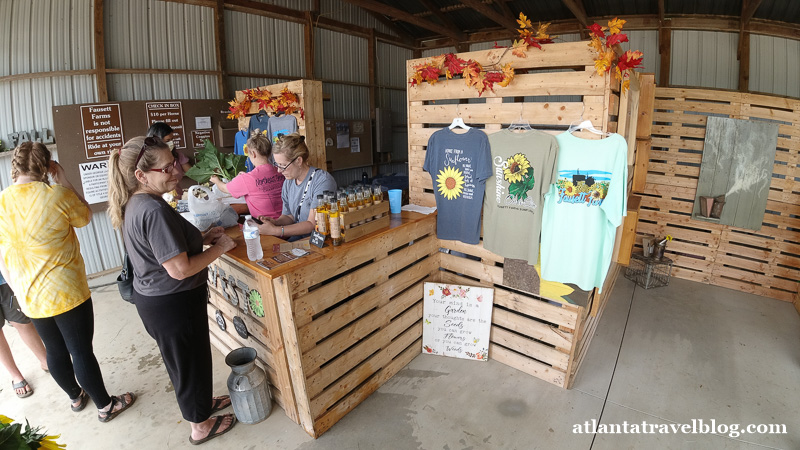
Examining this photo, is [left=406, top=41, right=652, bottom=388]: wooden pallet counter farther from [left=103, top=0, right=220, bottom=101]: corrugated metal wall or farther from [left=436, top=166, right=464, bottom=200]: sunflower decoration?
[left=103, top=0, right=220, bottom=101]: corrugated metal wall

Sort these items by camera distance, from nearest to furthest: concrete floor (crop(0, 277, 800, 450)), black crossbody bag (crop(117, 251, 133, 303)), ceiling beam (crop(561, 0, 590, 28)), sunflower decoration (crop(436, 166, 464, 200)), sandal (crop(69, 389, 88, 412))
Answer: black crossbody bag (crop(117, 251, 133, 303)) → concrete floor (crop(0, 277, 800, 450)) → sandal (crop(69, 389, 88, 412)) → sunflower decoration (crop(436, 166, 464, 200)) → ceiling beam (crop(561, 0, 590, 28))

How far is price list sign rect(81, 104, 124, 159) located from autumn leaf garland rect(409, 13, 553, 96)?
471 centimetres

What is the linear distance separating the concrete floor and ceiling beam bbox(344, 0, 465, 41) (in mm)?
6247

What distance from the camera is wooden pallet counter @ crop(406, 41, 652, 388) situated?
9.57 ft

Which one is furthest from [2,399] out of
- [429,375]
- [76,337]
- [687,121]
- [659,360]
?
[687,121]

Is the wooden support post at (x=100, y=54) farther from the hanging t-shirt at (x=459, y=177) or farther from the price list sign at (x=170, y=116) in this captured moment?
the hanging t-shirt at (x=459, y=177)

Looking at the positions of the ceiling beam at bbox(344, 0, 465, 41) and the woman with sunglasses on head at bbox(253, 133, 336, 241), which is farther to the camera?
the ceiling beam at bbox(344, 0, 465, 41)

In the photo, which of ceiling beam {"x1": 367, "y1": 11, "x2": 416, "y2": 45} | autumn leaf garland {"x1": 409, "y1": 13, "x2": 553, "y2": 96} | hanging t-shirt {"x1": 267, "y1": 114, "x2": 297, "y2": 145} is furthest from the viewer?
ceiling beam {"x1": 367, "y1": 11, "x2": 416, "y2": 45}

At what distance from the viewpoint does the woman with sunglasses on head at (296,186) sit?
3.14 meters

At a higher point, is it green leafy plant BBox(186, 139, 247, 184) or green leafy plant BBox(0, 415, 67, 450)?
green leafy plant BBox(186, 139, 247, 184)

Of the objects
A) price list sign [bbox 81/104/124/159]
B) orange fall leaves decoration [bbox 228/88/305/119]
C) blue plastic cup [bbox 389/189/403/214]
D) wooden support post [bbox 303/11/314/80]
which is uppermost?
wooden support post [bbox 303/11/314/80]

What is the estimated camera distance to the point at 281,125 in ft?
17.4

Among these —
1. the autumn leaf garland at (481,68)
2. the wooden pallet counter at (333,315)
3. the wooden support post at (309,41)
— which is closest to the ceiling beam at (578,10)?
the autumn leaf garland at (481,68)

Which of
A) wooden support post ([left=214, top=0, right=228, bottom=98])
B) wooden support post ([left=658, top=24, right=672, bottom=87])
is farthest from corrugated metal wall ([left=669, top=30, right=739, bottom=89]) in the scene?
wooden support post ([left=214, top=0, right=228, bottom=98])
